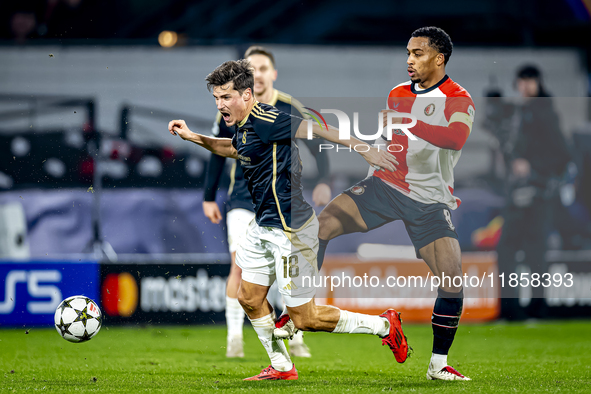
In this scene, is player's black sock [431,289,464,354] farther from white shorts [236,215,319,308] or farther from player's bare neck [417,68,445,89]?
player's bare neck [417,68,445,89]

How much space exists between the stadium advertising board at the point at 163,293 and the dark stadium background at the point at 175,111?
0.01 metres

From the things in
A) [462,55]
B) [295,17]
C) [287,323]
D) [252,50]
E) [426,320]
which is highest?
[295,17]

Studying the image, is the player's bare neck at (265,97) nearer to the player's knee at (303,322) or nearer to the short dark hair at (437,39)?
the short dark hair at (437,39)

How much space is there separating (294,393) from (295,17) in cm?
Answer: 866

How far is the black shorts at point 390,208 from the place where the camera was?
14.8 ft

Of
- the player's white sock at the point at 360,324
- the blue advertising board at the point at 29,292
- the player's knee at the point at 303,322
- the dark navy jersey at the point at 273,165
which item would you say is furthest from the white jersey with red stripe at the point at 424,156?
the blue advertising board at the point at 29,292

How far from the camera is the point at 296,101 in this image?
18.4ft

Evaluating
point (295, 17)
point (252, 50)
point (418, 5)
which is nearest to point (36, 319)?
point (252, 50)

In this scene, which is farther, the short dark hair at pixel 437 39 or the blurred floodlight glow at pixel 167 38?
the blurred floodlight glow at pixel 167 38

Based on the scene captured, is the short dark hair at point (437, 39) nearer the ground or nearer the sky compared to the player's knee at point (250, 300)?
nearer the sky

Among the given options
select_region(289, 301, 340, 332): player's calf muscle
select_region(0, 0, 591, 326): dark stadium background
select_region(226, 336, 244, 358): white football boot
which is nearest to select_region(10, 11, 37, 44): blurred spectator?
select_region(0, 0, 591, 326): dark stadium background

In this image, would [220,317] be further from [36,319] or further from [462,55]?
[462,55]

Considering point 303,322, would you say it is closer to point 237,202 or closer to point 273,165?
point 273,165

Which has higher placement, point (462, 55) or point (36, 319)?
point (462, 55)
